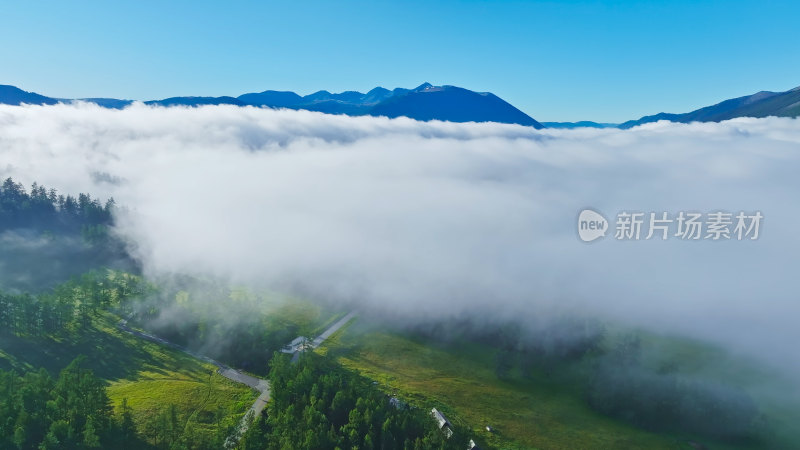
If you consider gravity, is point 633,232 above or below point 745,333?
above

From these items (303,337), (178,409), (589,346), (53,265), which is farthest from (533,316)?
(53,265)

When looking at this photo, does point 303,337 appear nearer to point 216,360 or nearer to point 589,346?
point 216,360

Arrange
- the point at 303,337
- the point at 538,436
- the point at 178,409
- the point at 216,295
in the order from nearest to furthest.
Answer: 1. the point at 178,409
2. the point at 538,436
3. the point at 303,337
4. the point at 216,295

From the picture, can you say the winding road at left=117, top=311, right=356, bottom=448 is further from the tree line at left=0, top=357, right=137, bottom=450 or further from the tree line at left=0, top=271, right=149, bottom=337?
the tree line at left=0, top=357, right=137, bottom=450

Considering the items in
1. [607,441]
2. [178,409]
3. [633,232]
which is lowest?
[607,441]

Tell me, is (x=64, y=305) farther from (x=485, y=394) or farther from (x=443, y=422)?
(x=485, y=394)

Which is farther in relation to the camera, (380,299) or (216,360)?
(380,299)
